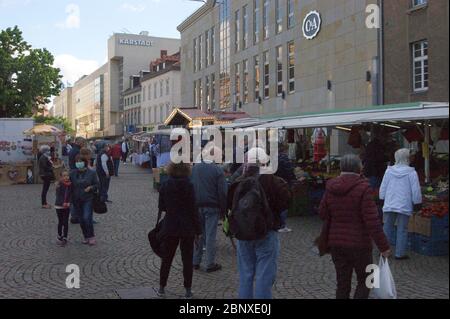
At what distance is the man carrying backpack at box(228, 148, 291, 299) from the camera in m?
5.11

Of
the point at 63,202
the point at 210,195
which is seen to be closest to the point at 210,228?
the point at 210,195

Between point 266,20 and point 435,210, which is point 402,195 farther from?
point 266,20

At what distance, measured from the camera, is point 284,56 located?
31.8m

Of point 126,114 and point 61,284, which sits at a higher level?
point 126,114

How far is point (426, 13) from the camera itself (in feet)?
66.9

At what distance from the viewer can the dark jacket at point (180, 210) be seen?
20.1ft

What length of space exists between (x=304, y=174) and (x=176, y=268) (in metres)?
6.26

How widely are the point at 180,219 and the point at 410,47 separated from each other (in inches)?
714

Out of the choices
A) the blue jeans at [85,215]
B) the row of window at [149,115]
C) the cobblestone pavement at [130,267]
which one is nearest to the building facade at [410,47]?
the cobblestone pavement at [130,267]

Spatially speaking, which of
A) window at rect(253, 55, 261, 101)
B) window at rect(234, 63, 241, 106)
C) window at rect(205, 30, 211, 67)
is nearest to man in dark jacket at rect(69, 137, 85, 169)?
window at rect(253, 55, 261, 101)

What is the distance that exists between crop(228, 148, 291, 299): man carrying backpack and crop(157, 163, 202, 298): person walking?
3.06 feet

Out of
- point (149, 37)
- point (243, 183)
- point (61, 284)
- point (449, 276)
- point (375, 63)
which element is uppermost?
point (149, 37)

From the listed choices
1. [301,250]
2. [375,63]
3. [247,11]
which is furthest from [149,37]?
[301,250]
